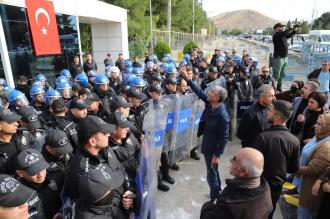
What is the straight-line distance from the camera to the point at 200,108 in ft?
18.1

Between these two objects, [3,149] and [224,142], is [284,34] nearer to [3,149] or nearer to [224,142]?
[224,142]

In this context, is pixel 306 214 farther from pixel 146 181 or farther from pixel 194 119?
pixel 194 119

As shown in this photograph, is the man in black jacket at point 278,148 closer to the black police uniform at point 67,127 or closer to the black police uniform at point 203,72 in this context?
the black police uniform at point 67,127

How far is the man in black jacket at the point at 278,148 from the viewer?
2.87m

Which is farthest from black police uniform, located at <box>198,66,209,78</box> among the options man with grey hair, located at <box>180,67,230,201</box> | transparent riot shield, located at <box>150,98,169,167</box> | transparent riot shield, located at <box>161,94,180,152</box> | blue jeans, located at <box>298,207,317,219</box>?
blue jeans, located at <box>298,207,317,219</box>

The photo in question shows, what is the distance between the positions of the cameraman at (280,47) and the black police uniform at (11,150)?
7117 mm

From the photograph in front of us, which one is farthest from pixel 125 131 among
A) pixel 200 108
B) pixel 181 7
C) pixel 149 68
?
pixel 181 7

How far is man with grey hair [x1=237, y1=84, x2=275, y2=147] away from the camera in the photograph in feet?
12.9

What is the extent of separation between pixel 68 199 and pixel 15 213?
67cm

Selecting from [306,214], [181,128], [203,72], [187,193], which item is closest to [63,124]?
[181,128]

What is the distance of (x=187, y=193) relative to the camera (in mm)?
4617

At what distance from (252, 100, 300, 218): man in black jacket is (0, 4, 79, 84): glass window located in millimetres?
9059

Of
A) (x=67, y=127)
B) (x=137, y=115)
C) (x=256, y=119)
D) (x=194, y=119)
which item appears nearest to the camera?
(x=67, y=127)

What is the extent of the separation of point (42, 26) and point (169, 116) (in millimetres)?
7633
